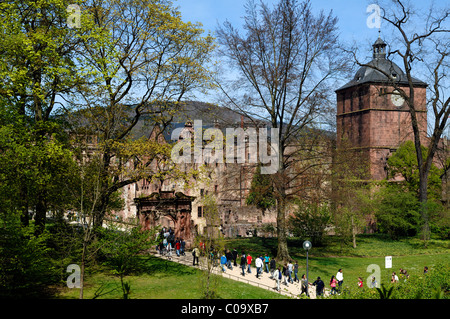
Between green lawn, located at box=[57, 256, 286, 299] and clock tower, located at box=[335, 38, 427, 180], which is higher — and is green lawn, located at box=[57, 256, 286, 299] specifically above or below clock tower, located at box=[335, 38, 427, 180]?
below

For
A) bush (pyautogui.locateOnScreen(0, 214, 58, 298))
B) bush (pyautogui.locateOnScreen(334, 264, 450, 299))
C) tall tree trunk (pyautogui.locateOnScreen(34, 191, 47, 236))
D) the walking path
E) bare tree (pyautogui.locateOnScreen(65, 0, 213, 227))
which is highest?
bare tree (pyautogui.locateOnScreen(65, 0, 213, 227))

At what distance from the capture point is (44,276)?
674 inches

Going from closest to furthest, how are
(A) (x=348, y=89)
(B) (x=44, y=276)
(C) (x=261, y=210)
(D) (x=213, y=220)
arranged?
(B) (x=44, y=276) < (D) (x=213, y=220) < (C) (x=261, y=210) < (A) (x=348, y=89)

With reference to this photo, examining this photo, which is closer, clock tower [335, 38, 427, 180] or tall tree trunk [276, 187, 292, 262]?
tall tree trunk [276, 187, 292, 262]

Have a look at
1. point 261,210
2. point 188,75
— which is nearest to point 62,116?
point 188,75

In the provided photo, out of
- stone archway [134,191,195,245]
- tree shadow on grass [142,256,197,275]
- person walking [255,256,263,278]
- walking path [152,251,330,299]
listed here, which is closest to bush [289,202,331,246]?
stone archway [134,191,195,245]

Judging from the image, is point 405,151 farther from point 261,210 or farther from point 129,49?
point 129,49

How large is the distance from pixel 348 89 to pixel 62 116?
181ft

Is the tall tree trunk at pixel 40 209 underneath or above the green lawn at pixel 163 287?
above

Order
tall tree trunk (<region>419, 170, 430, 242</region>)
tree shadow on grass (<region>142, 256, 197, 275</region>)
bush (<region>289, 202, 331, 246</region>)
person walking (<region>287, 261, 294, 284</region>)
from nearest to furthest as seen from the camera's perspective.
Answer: tree shadow on grass (<region>142, 256, 197, 275</region>) → person walking (<region>287, 261, 294, 284</region>) → tall tree trunk (<region>419, 170, 430, 242</region>) → bush (<region>289, 202, 331, 246</region>)

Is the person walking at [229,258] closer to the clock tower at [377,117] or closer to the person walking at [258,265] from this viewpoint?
the person walking at [258,265]

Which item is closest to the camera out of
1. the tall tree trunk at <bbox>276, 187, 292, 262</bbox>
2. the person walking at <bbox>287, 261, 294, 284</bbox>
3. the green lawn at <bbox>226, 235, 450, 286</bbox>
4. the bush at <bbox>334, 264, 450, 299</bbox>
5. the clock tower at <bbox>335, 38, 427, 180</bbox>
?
the bush at <bbox>334, 264, 450, 299</bbox>

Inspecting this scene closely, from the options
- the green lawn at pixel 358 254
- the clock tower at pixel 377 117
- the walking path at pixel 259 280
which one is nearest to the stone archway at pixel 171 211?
the green lawn at pixel 358 254

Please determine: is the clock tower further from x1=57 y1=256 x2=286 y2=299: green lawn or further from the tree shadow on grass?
x1=57 y1=256 x2=286 y2=299: green lawn
